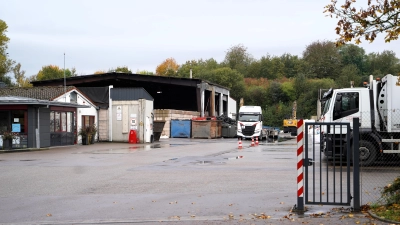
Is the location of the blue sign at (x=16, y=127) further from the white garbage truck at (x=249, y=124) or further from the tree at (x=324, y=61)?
the tree at (x=324, y=61)

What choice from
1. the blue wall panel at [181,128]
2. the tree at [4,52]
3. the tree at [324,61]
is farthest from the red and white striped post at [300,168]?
the tree at [324,61]

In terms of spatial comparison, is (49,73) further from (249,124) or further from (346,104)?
(346,104)

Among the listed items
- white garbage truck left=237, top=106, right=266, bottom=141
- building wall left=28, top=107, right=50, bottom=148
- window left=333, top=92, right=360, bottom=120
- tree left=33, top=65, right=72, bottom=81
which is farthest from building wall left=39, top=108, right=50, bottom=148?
tree left=33, top=65, right=72, bottom=81

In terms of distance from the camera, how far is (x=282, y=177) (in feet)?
54.3

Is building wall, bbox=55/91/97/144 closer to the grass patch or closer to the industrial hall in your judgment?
the industrial hall

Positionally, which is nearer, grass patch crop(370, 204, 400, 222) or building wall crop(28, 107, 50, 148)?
grass patch crop(370, 204, 400, 222)

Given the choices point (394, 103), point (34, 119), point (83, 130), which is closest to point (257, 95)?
point (83, 130)

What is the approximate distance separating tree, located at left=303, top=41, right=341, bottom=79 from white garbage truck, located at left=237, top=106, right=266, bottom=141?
52519 millimetres

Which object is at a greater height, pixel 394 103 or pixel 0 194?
pixel 394 103

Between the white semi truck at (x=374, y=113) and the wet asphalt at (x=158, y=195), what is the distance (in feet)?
10.00

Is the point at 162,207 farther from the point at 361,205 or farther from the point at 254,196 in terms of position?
the point at 361,205

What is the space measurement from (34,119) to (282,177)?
72.9 ft

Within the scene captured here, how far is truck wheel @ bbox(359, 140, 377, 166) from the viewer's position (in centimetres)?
1974

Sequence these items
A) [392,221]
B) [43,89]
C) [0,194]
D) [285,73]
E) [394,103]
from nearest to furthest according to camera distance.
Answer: [392,221], [0,194], [394,103], [43,89], [285,73]
